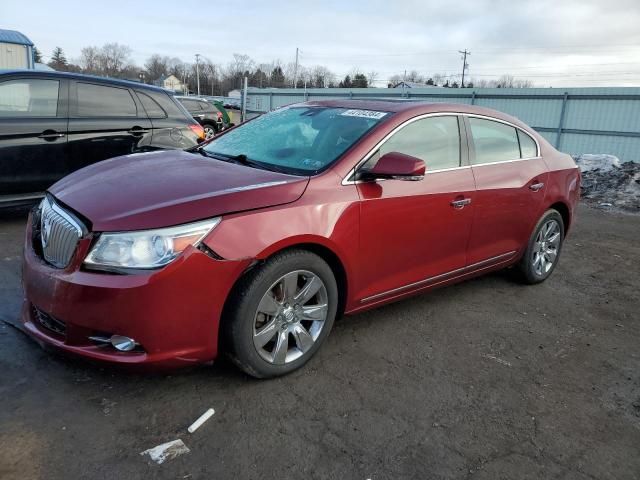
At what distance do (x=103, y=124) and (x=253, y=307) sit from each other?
178 inches

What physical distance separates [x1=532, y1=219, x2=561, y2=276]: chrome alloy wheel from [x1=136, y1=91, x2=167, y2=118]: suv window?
493cm

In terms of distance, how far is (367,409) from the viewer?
8.94 ft

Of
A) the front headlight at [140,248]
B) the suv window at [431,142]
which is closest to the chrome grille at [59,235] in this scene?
the front headlight at [140,248]

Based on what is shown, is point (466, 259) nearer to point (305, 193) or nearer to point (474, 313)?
point (474, 313)

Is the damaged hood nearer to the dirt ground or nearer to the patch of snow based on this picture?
the dirt ground

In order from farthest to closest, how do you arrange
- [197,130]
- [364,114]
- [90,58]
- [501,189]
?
[90,58]
[197,130]
[501,189]
[364,114]

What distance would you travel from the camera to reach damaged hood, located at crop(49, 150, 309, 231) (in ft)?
8.13

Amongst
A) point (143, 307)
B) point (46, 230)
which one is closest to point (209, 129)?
point (46, 230)

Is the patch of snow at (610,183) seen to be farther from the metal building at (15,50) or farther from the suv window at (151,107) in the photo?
the metal building at (15,50)

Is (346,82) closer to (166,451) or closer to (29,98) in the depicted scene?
(29,98)

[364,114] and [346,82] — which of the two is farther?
[346,82]

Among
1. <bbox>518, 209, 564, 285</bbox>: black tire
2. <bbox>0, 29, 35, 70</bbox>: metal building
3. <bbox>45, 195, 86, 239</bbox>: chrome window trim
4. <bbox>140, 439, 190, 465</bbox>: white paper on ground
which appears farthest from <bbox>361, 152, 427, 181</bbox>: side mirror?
<bbox>0, 29, 35, 70</bbox>: metal building

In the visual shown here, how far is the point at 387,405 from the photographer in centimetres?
277

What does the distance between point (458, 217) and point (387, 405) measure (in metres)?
1.58
